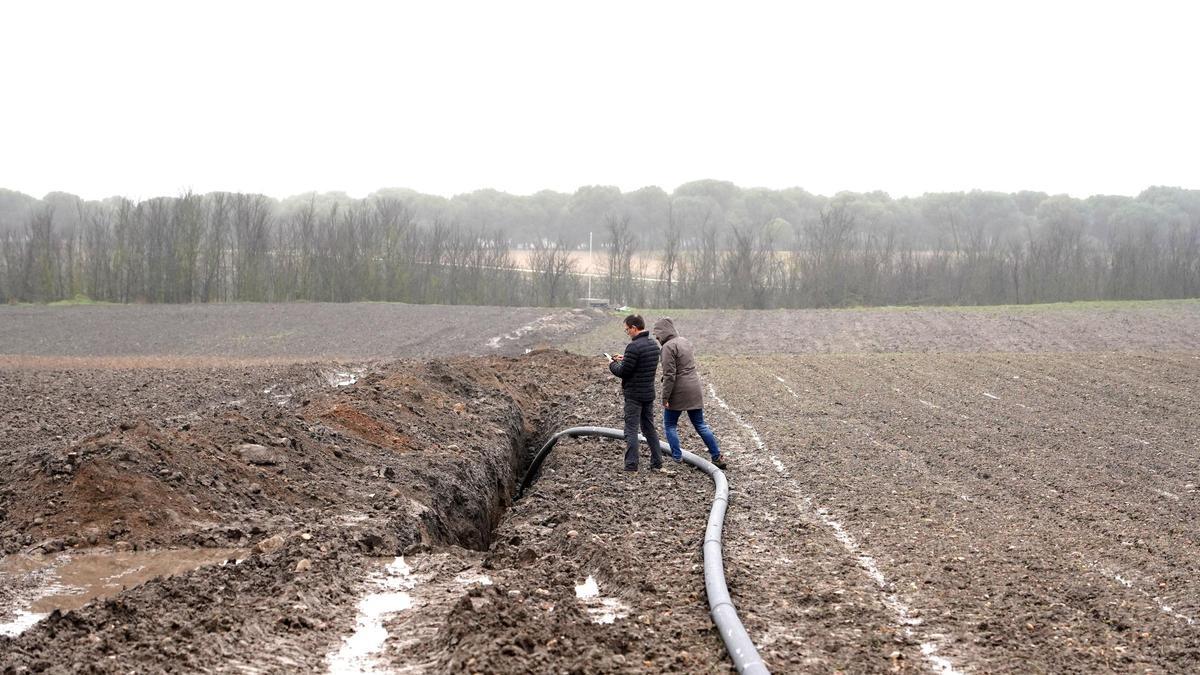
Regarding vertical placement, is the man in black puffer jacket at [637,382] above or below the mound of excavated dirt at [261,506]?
above

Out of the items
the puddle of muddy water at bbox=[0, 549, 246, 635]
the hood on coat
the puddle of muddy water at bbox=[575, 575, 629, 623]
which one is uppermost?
the hood on coat

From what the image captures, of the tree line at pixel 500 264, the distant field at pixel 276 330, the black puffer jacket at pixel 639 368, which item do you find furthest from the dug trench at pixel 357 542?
the tree line at pixel 500 264

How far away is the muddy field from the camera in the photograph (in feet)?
19.8

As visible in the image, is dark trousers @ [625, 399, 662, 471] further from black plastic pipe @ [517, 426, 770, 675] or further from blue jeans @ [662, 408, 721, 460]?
black plastic pipe @ [517, 426, 770, 675]

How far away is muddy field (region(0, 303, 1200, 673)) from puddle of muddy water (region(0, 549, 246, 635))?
0.05 m

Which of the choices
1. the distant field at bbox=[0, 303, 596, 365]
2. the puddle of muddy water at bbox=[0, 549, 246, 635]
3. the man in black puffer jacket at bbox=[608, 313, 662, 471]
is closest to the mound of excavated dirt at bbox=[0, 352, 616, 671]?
the puddle of muddy water at bbox=[0, 549, 246, 635]

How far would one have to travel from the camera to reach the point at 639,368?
12094mm

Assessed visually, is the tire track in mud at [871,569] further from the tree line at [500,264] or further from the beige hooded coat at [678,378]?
the tree line at [500,264]

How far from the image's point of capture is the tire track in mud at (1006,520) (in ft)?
21.1

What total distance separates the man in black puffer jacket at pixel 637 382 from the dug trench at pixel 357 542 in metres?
0.40

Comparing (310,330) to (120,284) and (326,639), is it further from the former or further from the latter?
(326,639)

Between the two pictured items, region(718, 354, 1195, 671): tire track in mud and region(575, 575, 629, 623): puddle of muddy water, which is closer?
region(718, 354, 1195, 671): tire track in mud

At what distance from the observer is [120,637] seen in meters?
5.86

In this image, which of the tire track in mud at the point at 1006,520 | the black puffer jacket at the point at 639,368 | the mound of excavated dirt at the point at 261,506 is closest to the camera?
the mound of excavated dirt at the point at 261,506
